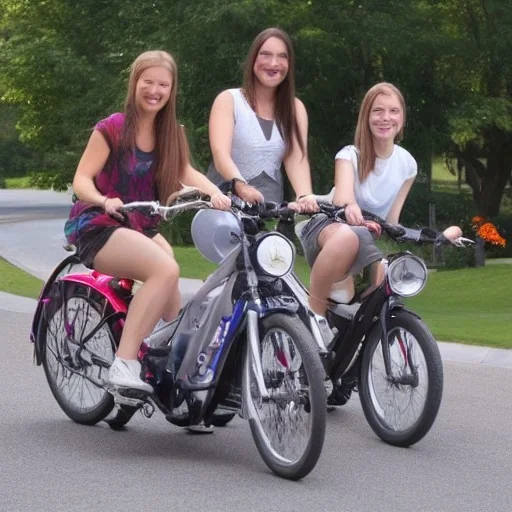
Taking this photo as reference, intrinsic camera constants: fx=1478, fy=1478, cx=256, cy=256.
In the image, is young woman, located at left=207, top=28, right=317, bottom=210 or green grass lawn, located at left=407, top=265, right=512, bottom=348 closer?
young woman, located at left=207, top=28, right=317, bottom=210

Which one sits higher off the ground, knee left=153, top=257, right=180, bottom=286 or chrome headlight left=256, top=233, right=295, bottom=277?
chrome headlight left=256, top=233, right=295, bottom=277

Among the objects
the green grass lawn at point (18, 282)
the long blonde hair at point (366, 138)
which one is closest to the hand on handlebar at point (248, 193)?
the long blonde hair at point (366, 138)

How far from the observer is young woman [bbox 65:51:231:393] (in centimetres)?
657

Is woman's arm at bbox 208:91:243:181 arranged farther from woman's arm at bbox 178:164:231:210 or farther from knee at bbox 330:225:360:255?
knee at bbox 330:225:360:255

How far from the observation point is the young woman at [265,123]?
7.04 m

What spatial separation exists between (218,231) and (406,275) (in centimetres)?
94

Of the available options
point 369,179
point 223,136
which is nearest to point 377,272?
point 369,179

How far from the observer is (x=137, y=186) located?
22.3 feet

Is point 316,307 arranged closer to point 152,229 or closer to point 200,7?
point 152,229

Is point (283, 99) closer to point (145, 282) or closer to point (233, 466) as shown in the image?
point (145, 282)

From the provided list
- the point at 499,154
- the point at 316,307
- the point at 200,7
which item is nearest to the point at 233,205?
the point at 316,307

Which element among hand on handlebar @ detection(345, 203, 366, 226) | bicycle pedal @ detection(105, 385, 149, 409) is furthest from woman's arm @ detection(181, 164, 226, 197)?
bicycle pedal @ detection(105, 385, 149, 409)

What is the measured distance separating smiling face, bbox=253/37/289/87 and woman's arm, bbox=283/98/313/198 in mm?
193

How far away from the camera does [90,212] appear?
22.1 feet
